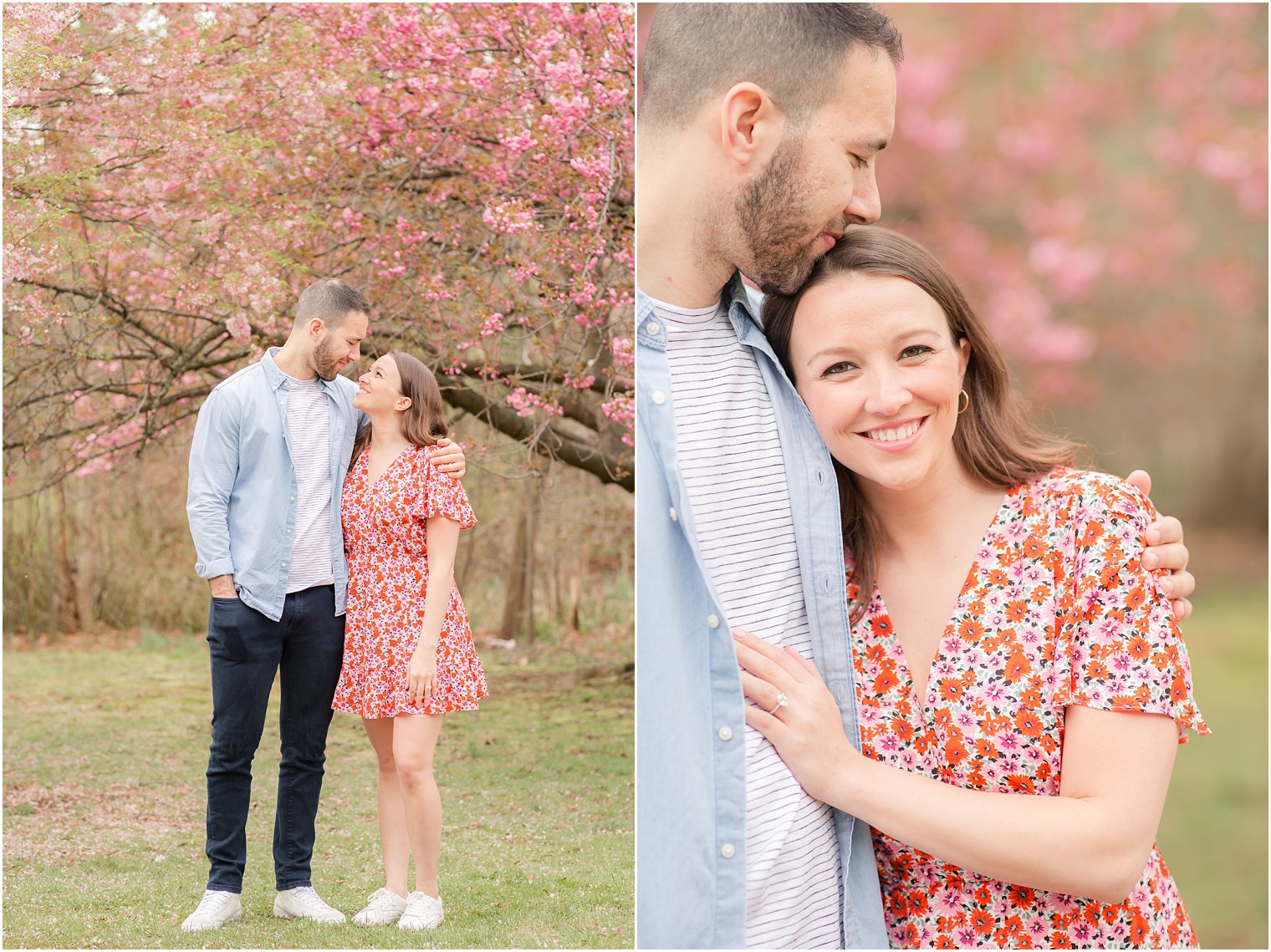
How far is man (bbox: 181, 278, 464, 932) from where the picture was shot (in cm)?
252

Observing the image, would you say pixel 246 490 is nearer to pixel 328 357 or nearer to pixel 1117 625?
pixel 328 357

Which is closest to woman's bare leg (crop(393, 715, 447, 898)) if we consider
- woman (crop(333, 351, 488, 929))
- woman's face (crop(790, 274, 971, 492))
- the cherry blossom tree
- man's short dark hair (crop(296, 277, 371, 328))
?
woman (crop(333, 351, 488, 929))

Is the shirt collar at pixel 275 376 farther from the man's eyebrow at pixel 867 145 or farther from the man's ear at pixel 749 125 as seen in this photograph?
the man's eyebrow at pixel 867 145

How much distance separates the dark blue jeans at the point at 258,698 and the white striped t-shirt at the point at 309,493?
1.8 inches

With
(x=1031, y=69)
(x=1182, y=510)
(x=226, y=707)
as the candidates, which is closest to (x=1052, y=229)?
(x=1031, y=69)

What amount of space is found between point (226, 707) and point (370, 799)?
537 mm

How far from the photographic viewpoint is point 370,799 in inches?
115

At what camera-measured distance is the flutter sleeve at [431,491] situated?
8.63 ft

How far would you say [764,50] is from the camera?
1.63 m

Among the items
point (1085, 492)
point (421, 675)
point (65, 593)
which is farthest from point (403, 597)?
point (65, 593)

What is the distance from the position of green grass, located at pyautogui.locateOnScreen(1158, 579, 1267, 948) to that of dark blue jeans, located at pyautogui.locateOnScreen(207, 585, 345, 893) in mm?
2769

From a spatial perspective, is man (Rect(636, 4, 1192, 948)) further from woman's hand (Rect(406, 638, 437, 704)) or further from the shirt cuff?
the shirt cuff

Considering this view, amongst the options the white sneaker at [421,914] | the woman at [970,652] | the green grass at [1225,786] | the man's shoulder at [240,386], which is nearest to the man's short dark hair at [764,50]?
the woman at [970,652]

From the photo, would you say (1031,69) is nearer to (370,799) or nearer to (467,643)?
(467,643)
